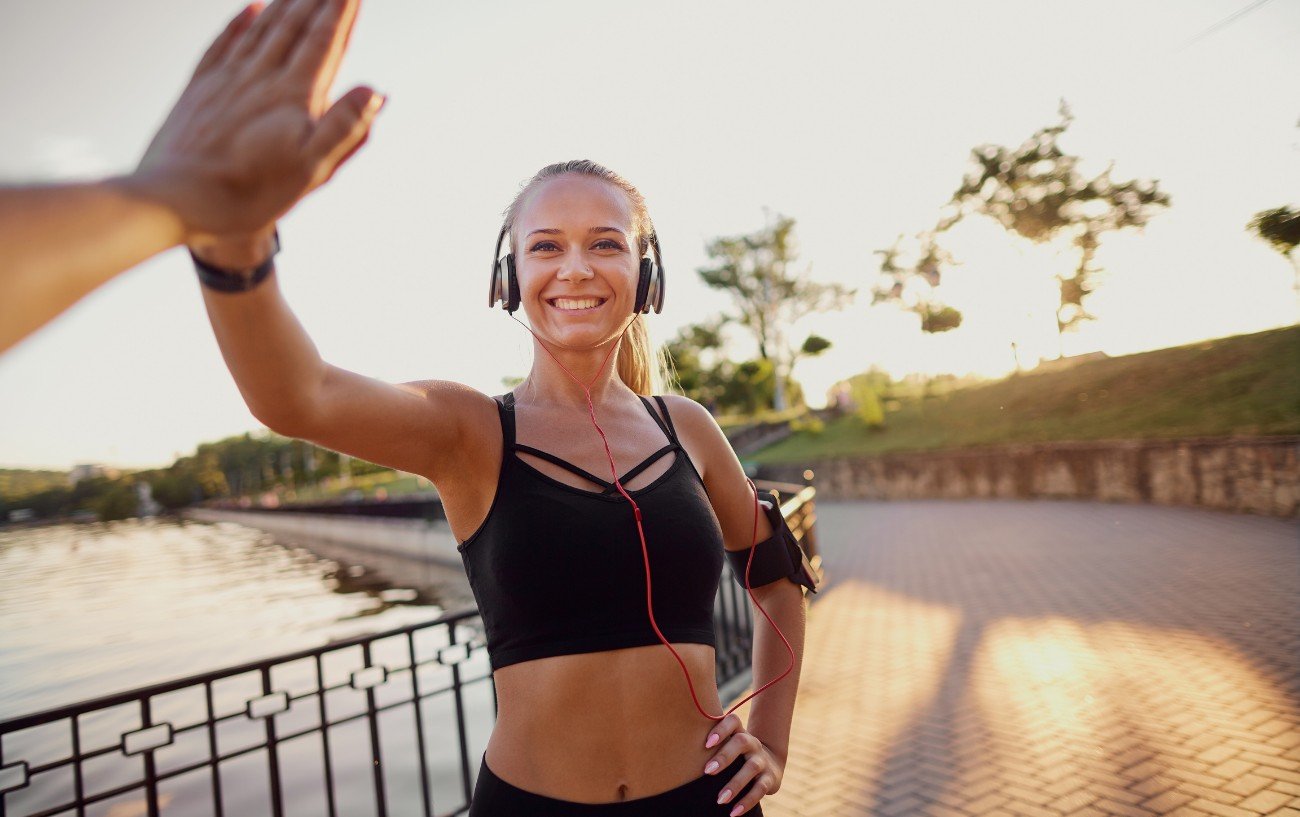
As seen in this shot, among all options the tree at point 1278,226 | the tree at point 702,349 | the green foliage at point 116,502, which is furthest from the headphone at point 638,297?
the green foliage at point 116,502

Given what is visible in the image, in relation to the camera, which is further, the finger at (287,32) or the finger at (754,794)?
the finger at (754,794)

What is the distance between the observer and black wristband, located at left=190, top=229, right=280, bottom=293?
0.80 m

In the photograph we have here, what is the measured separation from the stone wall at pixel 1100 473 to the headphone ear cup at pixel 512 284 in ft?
51.4

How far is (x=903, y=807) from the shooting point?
15.3 ft

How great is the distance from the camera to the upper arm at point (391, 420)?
1.13 m

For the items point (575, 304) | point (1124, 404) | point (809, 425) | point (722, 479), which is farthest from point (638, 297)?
point (809, 425)

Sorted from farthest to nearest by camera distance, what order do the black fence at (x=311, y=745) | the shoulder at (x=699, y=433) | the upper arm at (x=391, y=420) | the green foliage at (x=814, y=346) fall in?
the green foliage at (x=814, y=346), the black fence at (x=311, y=745), the shoulder at (x=699, y=433), the upper arm at (x=391, y=420)

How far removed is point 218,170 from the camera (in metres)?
0.66

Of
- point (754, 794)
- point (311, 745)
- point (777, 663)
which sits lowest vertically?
point (311, 745)

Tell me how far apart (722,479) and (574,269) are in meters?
0.72

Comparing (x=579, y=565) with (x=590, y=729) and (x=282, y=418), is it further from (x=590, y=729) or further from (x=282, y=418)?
(x=282, y=418)

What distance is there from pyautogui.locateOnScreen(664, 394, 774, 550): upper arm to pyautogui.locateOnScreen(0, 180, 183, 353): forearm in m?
1.60

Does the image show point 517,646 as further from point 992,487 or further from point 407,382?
point 992,487

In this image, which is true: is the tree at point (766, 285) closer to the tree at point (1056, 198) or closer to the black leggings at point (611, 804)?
the tree at point (1056, 198)
